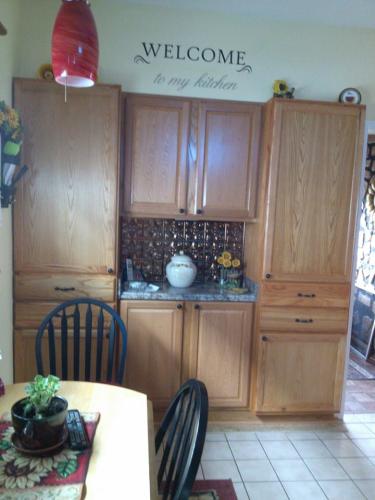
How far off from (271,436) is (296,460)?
248 mm

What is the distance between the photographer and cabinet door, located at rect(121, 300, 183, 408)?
2.47 metres

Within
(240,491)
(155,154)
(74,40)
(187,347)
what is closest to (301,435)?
(240,491)

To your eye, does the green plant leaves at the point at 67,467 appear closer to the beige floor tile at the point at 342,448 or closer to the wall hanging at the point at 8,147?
the wall hanging at the point at 8,147

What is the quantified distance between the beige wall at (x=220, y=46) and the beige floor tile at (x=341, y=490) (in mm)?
2330

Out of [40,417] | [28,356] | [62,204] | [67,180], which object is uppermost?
[67,180]

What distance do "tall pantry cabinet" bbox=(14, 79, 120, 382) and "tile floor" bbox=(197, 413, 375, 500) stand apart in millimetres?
1120

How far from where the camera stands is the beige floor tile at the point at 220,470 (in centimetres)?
211

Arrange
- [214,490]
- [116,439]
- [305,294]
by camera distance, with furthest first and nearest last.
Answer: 1. [305,294]
2. [214,490]
3. [116,439]

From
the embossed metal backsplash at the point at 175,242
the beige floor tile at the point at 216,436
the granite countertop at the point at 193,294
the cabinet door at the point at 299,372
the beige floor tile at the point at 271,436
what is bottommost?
the beige floor tile at the point at 271,436

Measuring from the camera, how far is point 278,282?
8.25ft

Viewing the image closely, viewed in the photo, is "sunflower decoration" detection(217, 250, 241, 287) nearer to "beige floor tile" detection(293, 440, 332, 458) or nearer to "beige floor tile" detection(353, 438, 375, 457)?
"beige floor tile" detection(293, 440, 332, 458)

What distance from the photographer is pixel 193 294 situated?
2.51m

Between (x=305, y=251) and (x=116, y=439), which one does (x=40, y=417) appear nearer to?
(x=116, y=439)

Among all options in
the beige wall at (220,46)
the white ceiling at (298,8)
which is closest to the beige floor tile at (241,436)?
the beige wall at (220,46)
